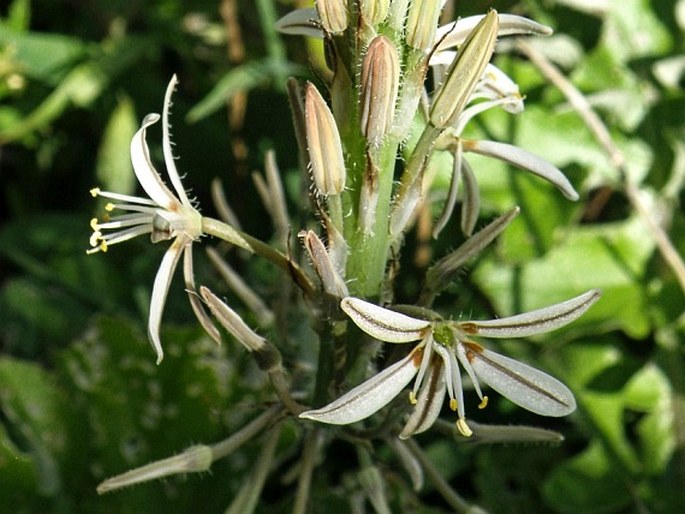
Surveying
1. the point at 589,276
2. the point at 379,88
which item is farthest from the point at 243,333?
the point at 589,276

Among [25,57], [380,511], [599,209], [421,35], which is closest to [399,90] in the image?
[421,35]

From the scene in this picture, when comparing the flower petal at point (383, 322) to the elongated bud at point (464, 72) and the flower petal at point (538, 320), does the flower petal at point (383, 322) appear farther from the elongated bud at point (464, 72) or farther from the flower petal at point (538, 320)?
the elongated bud at point (464, 72)

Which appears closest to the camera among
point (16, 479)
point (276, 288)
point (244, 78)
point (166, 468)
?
point (166, 468)

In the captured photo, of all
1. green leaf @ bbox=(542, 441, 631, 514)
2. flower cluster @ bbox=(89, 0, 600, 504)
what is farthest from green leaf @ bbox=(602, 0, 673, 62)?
flower cluster @ bbox=(89, 0, 600, 504)

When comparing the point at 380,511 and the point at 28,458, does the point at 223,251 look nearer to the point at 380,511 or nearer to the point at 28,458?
the point at 28,458

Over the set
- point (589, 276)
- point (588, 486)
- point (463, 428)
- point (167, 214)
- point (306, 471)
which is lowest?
point (588, 486)

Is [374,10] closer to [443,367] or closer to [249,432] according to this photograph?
[443,367]
